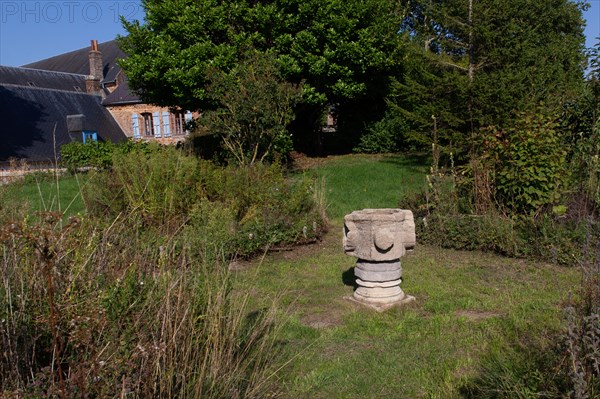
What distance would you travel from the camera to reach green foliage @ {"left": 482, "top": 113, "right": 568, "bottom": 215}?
6180 mm

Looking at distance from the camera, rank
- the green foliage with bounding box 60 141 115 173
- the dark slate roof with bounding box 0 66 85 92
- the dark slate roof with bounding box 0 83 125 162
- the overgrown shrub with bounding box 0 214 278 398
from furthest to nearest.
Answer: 1. the dark slate roof with bounding box 0 66 85 92
2. the dark slate roof with bounding box 0 83 125 162
3. the green foliage with bounding box 60 141 115 173
4. the overgrown shrub with bounding box 0 214 278 398

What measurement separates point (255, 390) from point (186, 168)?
17.4 feet

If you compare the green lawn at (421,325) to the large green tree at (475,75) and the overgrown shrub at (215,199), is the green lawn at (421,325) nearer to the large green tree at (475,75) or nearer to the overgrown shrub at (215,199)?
the overgrown shrub at (215,199)

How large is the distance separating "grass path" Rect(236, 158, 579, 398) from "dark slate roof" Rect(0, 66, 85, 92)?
26001 millimetres

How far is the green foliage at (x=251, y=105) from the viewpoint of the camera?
33.7 feet

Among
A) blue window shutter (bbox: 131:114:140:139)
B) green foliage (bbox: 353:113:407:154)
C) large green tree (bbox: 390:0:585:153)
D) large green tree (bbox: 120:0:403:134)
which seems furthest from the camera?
blue window shutter (bbox: 131:114:140:139)

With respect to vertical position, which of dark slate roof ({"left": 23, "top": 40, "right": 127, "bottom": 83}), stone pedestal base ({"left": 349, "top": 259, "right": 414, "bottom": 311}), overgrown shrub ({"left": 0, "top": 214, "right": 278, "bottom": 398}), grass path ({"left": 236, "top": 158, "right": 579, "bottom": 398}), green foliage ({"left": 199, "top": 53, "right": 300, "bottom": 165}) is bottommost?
grass path ({"left": 236, "top": 158, "right": 579, "bottom": 398})

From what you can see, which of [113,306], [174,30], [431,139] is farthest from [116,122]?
[113,306]

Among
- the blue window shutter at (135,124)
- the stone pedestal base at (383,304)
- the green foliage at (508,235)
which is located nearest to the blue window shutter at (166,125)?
the blue window shutter at (135,124)

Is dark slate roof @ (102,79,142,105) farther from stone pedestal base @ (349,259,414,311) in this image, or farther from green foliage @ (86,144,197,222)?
stone pedestal base @ (349,259,414,311)

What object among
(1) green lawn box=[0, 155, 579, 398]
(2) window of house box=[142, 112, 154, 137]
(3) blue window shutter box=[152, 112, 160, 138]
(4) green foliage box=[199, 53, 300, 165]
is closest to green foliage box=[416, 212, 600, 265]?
(1) green lawn box=[0, 155, 579, 398]

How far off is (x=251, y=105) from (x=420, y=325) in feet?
23.5

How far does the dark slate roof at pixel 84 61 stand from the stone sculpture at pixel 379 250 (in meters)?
31.9

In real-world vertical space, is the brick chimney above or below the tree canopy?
above
